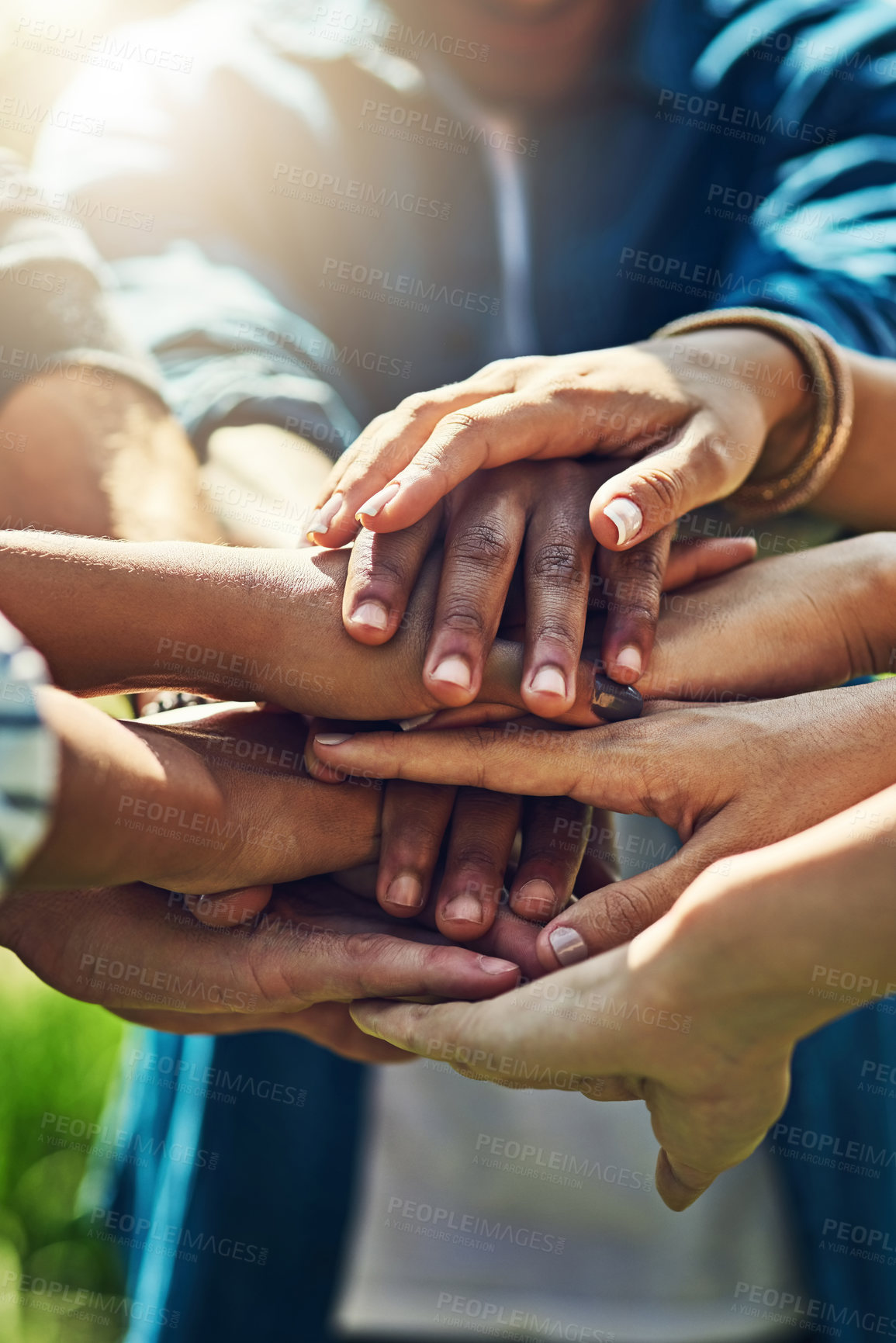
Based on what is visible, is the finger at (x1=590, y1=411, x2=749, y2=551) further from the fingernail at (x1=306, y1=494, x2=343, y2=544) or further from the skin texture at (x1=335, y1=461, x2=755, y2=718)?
the fingernail at (x1=306, y1=494, x2=343, y2=544)

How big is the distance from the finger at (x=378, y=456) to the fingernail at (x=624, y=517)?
190 mm

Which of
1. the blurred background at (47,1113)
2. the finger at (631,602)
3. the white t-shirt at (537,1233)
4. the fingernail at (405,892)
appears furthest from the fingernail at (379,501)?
the blurred background at (47,1113)

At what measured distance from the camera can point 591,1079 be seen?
0.70 metres

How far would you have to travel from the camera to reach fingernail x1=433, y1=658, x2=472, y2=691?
0.76 metres

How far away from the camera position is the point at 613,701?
→ 84cm

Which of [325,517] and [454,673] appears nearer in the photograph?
[454,673]

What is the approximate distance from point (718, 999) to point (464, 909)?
0.28 metres

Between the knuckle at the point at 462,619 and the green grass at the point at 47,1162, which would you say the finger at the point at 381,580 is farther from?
the green grass at the point at 47,1162

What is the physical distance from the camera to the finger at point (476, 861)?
0.81 m

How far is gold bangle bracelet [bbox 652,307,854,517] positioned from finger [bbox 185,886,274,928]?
728mm

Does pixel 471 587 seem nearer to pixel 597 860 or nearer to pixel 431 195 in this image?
pixel 597 860

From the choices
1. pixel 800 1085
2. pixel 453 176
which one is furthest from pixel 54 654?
pixel 453 176

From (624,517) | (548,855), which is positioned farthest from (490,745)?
(624,517)

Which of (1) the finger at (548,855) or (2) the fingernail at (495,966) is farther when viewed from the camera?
(1) the finger at (548,855)
